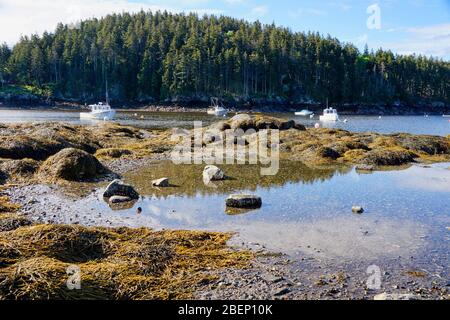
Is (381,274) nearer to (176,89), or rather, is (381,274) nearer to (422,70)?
(176,89)

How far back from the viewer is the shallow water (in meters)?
12.8

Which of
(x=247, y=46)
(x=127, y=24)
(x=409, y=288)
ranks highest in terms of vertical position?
(x=127, y=24)

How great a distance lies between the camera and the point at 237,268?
10.9m

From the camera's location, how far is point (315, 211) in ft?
54.2

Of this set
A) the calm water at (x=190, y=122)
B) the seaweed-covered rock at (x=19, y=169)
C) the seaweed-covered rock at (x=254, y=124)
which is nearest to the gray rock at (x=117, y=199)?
the seaweed-covered rock at (x=19, y=169)

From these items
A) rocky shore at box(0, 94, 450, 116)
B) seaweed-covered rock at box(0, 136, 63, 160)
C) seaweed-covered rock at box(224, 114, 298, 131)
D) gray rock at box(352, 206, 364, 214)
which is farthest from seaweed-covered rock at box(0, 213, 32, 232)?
rocky shore at box(0, 94, 450, 116)

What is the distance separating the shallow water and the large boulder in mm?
2079

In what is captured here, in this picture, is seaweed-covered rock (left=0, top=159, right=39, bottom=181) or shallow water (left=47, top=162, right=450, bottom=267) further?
seaweed-covered rock (left=0, top=159, right=39, bottom=181)

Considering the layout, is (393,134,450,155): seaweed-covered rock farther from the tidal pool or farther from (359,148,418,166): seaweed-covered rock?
the tidal pool

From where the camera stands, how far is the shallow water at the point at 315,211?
504 inches

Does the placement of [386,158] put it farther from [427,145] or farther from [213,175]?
[213,175]

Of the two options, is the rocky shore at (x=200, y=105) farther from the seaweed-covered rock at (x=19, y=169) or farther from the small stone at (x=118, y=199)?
the small stone at (x=118, y=199)

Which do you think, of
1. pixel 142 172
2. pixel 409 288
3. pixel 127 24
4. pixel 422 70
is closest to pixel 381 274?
pixel 409 288
